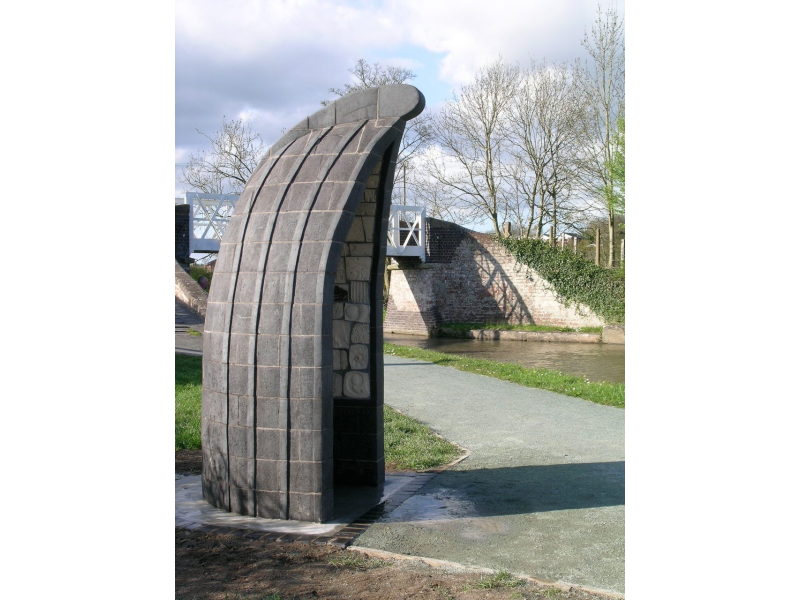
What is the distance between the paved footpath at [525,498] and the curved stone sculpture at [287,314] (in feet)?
2.73

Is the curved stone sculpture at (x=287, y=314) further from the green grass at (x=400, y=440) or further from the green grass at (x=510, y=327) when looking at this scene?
the green grass at (x=510, y=327)

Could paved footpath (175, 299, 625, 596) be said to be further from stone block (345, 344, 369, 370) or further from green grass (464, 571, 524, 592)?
stone block (345, 344, 369, 370)

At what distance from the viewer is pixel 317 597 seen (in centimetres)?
372

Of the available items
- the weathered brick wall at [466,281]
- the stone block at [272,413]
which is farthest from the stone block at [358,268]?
the weathered brick wall at [466,281]

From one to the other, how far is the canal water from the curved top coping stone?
10.5 meters

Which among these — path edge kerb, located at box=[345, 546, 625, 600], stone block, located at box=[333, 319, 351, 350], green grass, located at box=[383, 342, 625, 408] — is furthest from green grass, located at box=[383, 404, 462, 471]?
green grass, located at box=[383, 342, 625, 408]

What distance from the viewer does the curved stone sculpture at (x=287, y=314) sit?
4.94 m

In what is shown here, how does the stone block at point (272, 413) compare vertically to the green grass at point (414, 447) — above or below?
above

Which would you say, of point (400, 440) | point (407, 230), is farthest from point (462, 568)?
point (407, 230)

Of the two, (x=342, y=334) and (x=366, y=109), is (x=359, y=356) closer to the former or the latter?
(x=342, y=334)

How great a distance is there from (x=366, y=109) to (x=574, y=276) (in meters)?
21.4

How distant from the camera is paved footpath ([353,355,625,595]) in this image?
4379 mm
